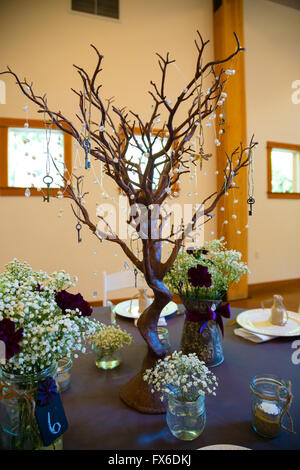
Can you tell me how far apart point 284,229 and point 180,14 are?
3.45 metres

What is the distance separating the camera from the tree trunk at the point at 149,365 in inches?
29.1

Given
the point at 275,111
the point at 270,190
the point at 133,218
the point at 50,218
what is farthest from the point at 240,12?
the point at 133,218

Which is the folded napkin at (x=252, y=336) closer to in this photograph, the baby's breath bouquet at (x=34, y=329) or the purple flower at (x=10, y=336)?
the baby's breath bouquet at (x=34, y=329)

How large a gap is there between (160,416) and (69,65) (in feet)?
12.4

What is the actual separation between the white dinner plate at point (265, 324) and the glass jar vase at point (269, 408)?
0.44 m

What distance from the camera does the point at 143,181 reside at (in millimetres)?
756

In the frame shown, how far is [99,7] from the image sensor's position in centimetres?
355

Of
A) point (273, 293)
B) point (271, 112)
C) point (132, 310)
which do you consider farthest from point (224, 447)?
point (271, 112)

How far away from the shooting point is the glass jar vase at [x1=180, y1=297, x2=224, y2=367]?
0.92 m

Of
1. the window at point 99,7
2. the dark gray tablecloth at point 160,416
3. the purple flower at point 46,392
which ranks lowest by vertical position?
the dark gray tablecloth at point 160,416

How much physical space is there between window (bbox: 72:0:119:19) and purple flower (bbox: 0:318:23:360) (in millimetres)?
4097
